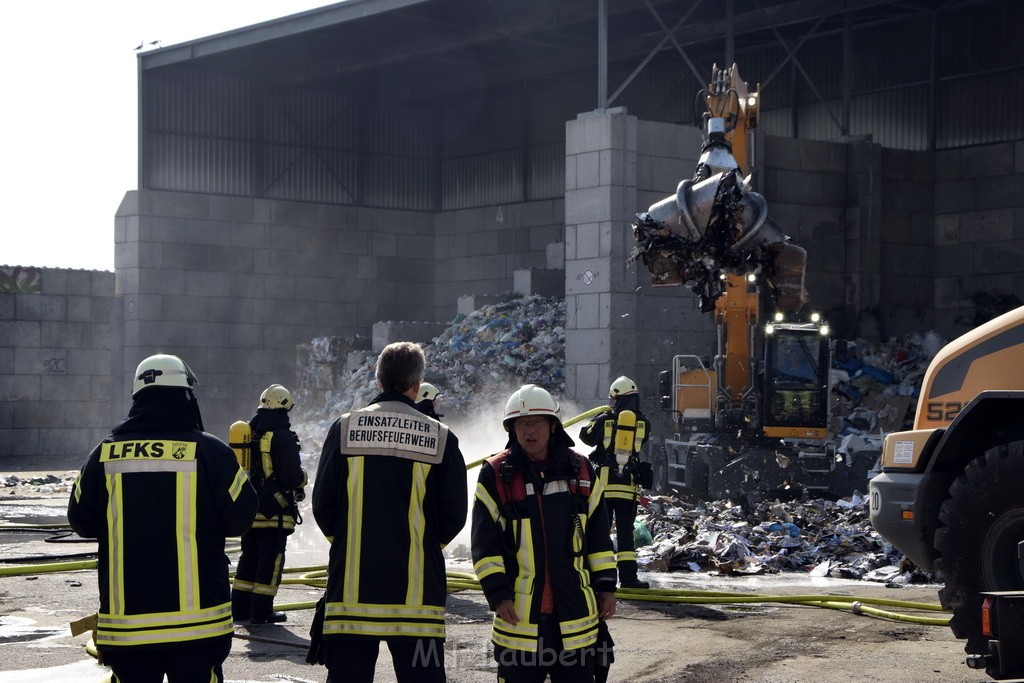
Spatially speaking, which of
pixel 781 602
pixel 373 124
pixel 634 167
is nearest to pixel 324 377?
pixel 373 124

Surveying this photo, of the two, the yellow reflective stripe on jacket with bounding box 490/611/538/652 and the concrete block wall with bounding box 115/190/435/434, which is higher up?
the concrete block wall with bounding box 115/190/435/434

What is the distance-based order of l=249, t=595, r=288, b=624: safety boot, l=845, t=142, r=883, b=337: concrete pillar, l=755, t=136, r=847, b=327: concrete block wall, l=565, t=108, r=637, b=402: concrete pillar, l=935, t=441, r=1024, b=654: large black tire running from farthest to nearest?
l=845, t=142, r=883, b=337: concrete pillar, l=755, t=136, r=847, b=327: concrete block wall, l=565, t=108, r=637, b=402: concrete pillar, l=249, t=595, r=288, b=624: safety boot, l=935, t=441, r=1024, b=654: large black tire

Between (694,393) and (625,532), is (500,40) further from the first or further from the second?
(625,532)

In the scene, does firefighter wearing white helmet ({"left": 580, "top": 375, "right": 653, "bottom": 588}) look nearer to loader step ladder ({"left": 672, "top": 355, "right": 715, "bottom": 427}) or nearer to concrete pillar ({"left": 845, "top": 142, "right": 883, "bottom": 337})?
loader step ladder ({"left": 672, "top": 355, "right": 715, "bottom": 427})

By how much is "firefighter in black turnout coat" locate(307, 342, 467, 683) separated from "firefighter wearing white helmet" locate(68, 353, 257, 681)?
402 millimetres

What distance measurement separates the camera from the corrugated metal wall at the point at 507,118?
88.5 ft

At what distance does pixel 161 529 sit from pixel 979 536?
4097 millimetres

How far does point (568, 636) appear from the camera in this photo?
16.9 feet

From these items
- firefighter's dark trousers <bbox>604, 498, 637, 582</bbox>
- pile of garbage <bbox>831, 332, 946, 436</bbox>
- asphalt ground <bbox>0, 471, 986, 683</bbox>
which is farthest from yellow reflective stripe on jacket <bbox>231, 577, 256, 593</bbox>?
pile of garbage <bbox>831, 332, 946, 436</bbox>

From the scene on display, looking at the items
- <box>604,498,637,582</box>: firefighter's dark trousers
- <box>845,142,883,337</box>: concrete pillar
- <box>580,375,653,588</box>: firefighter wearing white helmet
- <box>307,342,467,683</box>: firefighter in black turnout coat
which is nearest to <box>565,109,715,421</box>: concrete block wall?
<box>845,142,883,337</box>: concrete pillar

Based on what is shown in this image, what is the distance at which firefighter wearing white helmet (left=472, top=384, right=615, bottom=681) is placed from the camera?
517 centimetres

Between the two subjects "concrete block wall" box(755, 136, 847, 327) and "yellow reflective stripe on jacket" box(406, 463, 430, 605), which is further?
"concrete block wall" box(755, 136, 847, 327)

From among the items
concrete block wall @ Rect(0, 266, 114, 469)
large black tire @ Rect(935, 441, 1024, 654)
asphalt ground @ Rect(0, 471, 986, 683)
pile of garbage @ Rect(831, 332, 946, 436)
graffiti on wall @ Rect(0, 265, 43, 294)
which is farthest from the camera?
concrete block wall @ Rect(0, 266, 114, 469)

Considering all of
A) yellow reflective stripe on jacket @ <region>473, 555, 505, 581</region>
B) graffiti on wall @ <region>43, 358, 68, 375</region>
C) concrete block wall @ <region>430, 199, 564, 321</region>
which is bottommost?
yellow reflective stripe on jacket @ <region>473, 555, 505, 581</region>
